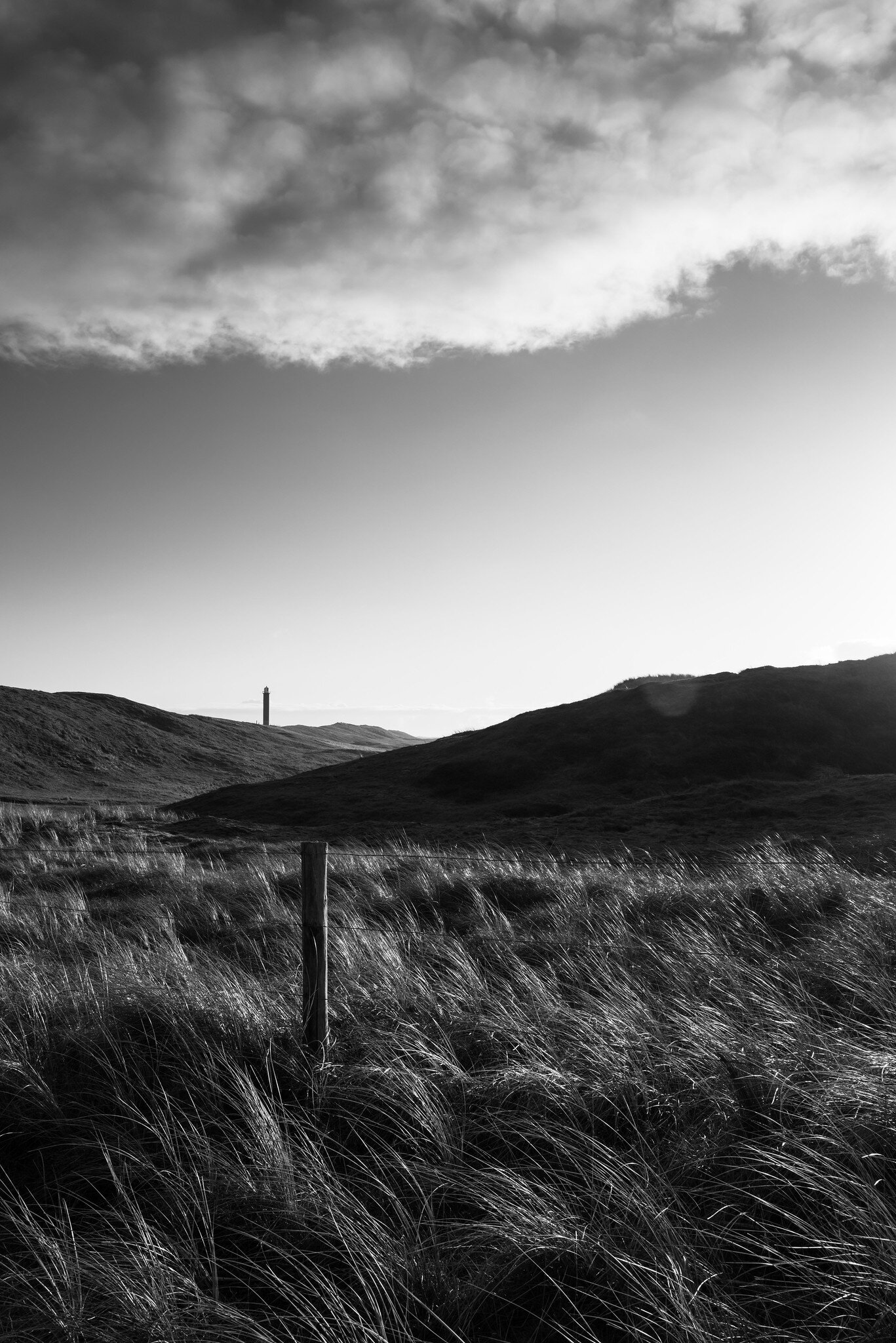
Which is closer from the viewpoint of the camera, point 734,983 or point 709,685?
point 734,983

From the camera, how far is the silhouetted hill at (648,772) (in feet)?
80.9

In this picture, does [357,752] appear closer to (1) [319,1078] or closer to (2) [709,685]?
(2) [709,685]

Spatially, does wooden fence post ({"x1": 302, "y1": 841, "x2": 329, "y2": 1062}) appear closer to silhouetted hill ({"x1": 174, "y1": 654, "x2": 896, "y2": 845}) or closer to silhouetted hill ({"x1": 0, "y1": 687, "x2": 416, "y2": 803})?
silhouetted hill ({"x1": 174, "y1": 654, "x2": 896, "y2": 845})

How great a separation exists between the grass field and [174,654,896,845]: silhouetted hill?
53.5 feet

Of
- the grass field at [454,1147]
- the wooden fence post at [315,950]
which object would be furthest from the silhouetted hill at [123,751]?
the wooden fence post at [315,950]

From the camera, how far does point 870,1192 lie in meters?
2.93

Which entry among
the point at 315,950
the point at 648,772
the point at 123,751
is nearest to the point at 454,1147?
the point at 315,950

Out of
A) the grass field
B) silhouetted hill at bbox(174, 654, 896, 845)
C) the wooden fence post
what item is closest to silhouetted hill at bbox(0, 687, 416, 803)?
silhouetted hill at bbox(174, 654, 896, 845)

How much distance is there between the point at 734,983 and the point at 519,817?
80.1 ft

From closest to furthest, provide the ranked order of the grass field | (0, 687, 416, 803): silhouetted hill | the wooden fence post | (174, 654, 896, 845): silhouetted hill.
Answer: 1. the grass field
2. the wooden fence post
3. (174, 654, 896, 845): silhouetted hill
4. (0, 687, 416, 803): silhouetted hill

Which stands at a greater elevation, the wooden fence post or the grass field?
the wooden fence post

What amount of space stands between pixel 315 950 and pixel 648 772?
1223 inches

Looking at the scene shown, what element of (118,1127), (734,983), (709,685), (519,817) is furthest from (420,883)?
(709,685)

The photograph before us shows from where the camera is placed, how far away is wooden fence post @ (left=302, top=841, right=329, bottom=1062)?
4621mm
